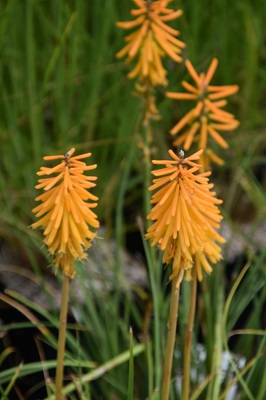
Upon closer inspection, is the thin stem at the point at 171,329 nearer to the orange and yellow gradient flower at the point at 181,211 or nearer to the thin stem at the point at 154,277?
the orange and yellow gradient flower at the point at 181,211

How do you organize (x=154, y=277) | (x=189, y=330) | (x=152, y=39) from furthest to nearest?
(x=152, y=39) < (x=154, y=277) < (x=189, y=330)

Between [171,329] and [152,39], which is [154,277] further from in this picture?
[152,39]

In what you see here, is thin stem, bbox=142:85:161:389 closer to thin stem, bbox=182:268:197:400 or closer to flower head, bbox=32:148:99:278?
thin stem, bbox=182:268:197:400

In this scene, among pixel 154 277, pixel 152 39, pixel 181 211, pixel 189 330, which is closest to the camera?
pixel 181 211

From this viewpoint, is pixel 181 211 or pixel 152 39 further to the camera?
pixel 152 39

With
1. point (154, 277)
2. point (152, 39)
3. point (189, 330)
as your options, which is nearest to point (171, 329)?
point (189, 330)

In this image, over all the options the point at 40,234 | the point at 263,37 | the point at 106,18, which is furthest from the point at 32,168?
the point at 263,37

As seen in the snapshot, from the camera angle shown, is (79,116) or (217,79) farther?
(217,79)

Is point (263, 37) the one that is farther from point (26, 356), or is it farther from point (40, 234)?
point (26, 356)
